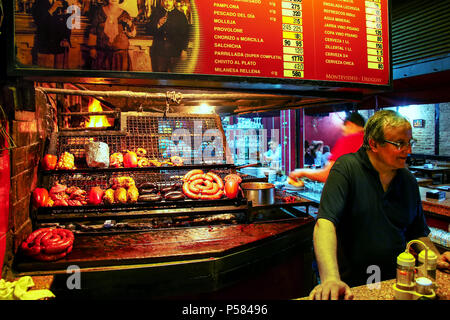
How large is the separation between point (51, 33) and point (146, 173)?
243cm

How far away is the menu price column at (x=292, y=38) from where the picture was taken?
240 cm

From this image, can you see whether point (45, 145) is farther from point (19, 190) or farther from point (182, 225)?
point (182, 225)

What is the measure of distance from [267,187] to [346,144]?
2095 millimetres

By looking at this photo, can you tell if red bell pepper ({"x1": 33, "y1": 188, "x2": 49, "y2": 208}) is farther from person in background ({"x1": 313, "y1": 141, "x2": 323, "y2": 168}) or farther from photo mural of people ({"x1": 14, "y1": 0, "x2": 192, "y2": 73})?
person in background ({"x1": 313, "y1": 141, "x2": 323, "y2": 168})

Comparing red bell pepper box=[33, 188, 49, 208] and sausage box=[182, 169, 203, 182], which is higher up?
sausage box=[182, 169, 203, 182]

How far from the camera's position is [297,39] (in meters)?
2.46

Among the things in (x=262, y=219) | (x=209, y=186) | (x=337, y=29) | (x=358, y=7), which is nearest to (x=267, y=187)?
(x=262, y=219)

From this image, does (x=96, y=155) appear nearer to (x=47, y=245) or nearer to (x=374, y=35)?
(x=47, y=245)

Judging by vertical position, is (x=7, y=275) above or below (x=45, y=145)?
below

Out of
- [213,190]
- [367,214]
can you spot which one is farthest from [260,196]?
[367,214]

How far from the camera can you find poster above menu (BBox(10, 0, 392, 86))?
6.34ft

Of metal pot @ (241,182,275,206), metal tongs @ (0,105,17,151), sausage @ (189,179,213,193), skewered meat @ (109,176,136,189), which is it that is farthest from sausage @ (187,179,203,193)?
metal tongs @ (0,105,17,151)

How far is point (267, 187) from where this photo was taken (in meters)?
3.49

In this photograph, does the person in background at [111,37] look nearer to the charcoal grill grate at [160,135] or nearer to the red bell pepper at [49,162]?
the red bell pepper at [49,162]
